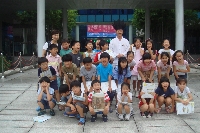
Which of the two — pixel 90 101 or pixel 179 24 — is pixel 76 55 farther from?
pixel 179 24

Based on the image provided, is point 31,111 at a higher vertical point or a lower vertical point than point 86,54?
lower

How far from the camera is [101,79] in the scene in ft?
23.6

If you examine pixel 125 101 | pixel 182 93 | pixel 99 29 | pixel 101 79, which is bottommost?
pixel 125 101

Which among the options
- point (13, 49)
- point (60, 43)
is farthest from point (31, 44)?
point (60, 43)

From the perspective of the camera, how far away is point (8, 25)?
29.7m

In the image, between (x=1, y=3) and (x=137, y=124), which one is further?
(x=1, y=3)

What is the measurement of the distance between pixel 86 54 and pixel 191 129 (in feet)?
Result: 11.1

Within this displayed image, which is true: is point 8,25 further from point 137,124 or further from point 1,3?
point 137,124

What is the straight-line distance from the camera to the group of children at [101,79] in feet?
20.7

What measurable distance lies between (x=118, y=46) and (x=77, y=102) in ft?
8.25

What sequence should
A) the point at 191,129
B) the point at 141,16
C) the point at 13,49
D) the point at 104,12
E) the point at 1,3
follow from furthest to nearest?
the point at 104,12
the point at 141,16
the point at 13,49
the point at 1,3
the point at 191,129

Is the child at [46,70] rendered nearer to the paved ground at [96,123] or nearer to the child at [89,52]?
the paved ground at [96,123]

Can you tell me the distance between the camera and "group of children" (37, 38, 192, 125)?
6.31 metres

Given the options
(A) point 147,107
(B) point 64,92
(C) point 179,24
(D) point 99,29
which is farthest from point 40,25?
(D) point 99,29
